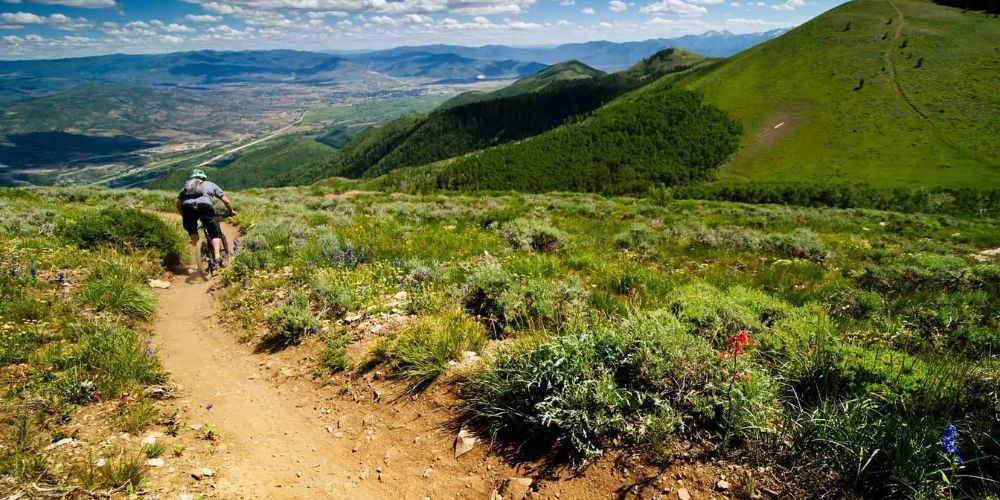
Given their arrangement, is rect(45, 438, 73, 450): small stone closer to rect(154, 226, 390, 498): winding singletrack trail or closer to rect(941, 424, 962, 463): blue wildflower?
rect(154, 226, 390, 498): winding singletrack trail

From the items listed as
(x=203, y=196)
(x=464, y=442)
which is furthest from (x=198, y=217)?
(x=464, y=442)

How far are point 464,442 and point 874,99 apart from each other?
16787 cm

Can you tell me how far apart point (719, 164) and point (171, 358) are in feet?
482

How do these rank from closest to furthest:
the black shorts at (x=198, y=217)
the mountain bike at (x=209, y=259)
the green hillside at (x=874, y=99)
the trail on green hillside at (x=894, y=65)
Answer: the mountain bike at (x=209, y=259)
the black shorts at (x=198, y=217)
the green hillside at (x=874, y=99)
the trail on green hillside at (x=894, y=65)

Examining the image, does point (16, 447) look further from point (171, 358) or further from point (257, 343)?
point (257, 343)

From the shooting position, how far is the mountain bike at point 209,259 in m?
10.5

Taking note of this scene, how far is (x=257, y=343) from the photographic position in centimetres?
690

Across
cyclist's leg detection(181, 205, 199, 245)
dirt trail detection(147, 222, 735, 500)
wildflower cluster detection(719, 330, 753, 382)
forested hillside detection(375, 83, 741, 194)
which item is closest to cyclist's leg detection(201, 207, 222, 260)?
cyclist's leg detection(181, 205, 199, 245)

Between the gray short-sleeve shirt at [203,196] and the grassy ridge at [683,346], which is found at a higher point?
the gray short-sleeve shirt at [203,196]

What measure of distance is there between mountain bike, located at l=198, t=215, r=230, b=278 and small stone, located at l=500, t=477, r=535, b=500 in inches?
385

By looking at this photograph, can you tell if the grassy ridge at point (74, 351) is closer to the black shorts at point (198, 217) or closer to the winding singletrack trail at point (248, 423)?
the winding singletrack trail at point (248, 423)

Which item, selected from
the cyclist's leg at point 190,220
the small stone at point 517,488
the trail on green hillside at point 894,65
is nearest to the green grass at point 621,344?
the small stone at point 517,488

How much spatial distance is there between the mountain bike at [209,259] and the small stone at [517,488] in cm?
977

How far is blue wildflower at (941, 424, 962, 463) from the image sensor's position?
2.44 metres
